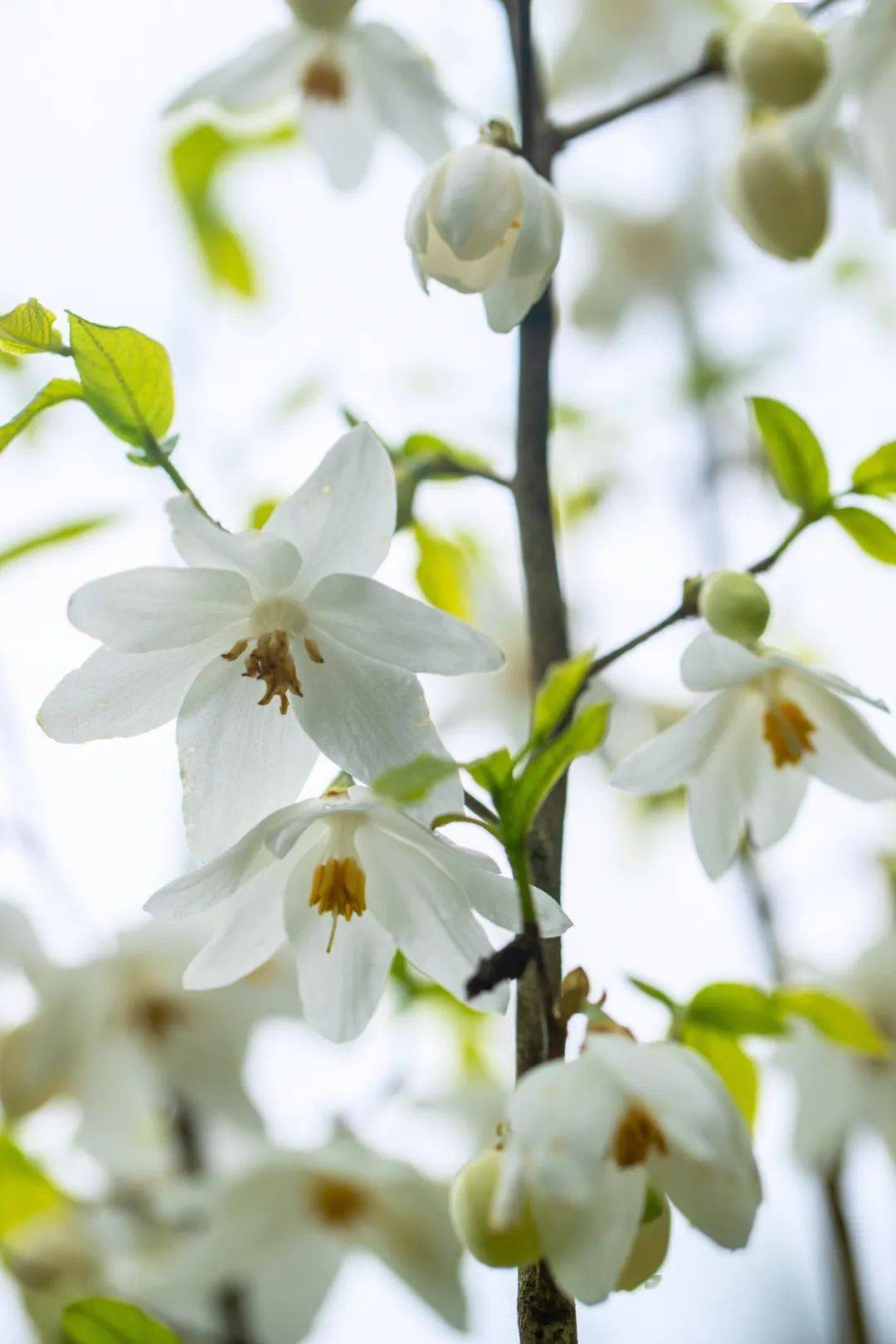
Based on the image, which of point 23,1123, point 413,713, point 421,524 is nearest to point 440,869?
point 413,713

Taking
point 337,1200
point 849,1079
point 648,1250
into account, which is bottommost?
point 849,1079

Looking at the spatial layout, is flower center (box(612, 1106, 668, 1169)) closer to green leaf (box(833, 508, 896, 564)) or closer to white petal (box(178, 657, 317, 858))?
white petal (box(178, 657, 317, 858))

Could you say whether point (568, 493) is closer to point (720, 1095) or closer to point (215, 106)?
point (215, 106)

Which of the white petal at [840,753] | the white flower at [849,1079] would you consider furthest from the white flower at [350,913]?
the white flower at [849,1079]

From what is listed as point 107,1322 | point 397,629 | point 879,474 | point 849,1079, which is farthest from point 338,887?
point 849,1079

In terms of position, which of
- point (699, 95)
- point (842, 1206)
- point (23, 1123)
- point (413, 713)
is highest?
point (413, 713)

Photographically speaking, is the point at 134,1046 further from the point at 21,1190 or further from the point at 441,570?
the point at 441,570
